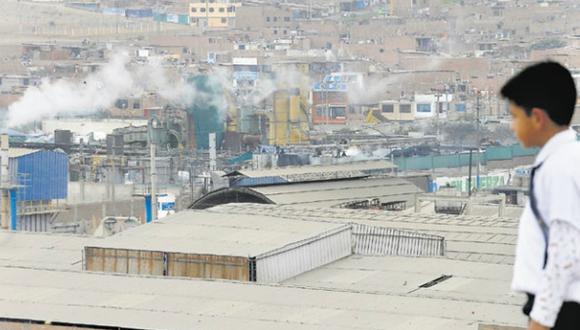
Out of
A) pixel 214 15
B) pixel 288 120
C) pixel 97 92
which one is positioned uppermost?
pixel 214 15

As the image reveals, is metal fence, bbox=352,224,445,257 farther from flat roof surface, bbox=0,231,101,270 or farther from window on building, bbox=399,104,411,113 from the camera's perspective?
window on building, bbox=399,104,411,113

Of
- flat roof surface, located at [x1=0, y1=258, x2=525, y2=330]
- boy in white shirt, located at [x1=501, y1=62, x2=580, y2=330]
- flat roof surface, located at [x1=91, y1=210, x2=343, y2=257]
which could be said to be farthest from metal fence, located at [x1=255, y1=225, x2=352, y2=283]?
boy in white shirt, located at [x1=501, y1=62, x2=580, y2=330]

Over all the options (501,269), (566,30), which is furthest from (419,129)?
(501,269)

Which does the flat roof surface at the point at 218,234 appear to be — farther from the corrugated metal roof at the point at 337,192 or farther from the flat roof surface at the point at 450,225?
the corrugated metal roof at the point at 337,192

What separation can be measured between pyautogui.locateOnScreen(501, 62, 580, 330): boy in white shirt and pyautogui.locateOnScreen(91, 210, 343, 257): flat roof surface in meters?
4.47

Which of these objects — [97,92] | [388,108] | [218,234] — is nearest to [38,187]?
[218,234]

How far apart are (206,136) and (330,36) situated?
50.5 feet

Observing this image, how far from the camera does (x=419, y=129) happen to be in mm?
25031

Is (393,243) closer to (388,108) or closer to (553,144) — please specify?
(553,144)

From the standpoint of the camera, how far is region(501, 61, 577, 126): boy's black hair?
1319mm

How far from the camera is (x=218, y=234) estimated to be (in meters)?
6.41

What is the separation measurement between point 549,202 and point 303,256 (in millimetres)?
4723

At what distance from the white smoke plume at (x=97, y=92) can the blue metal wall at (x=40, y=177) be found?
1393cm

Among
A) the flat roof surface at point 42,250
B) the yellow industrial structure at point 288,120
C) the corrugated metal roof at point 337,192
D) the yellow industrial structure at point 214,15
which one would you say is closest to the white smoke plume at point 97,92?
the yellow industrial structure at point 288,120
